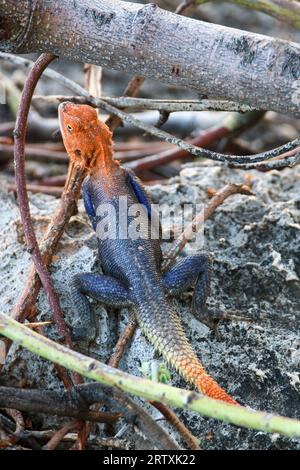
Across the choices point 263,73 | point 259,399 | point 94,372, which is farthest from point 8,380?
point 263,73

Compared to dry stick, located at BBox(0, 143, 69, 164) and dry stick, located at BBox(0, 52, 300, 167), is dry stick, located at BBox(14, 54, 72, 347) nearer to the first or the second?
dry stick, located at BBox(0, 52, 300, 167)

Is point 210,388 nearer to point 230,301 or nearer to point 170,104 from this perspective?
point 230,301

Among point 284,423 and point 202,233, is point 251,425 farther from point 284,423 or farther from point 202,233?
point 202,233

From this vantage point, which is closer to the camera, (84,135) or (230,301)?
(230,301)

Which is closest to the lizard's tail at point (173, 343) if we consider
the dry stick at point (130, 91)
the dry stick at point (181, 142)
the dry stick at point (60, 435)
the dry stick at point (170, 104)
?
the dry stick at point (60, 435)

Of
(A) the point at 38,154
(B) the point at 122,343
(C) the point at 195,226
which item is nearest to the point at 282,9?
(C) the point at 195,226
